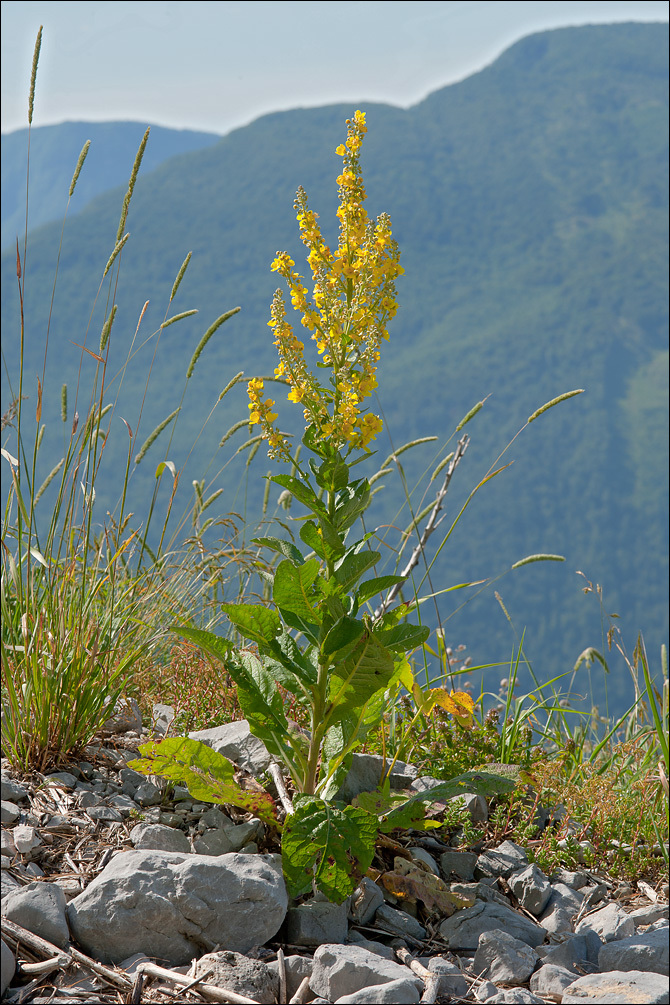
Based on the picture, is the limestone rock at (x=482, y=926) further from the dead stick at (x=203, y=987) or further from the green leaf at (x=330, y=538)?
the green leaf at (x=330, y=538)

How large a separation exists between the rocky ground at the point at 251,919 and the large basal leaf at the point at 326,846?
6 centimetres

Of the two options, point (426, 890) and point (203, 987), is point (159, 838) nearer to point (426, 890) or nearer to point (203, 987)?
point (203, 987)

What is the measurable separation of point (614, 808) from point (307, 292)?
1.64m

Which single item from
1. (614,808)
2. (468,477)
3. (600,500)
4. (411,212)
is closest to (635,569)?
(600,500)

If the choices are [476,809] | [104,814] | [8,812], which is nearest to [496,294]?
[476,809]

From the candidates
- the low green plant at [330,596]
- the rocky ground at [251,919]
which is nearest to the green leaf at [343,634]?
the low green plant at [330,596]

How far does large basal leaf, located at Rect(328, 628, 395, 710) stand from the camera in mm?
1686

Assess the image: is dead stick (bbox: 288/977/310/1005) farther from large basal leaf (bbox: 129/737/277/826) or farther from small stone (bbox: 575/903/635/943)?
small stone (bbox: 575/903/635/943)

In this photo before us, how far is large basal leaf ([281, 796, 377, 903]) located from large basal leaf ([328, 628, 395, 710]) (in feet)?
0.79

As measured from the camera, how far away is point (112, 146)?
176m

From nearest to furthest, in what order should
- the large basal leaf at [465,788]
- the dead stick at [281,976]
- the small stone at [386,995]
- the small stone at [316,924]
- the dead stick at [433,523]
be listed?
the small stone at [386,995], the dead stick at [281,976], the small stone at [316,924], the large basal leaf at [465,788], the dead stick at [433,523]

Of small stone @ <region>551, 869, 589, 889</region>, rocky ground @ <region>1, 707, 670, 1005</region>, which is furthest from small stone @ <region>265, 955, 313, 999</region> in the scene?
small stone @ <region>551, 869, 589, 889</region>

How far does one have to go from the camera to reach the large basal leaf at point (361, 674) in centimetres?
169

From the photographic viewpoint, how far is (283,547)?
1809mm
